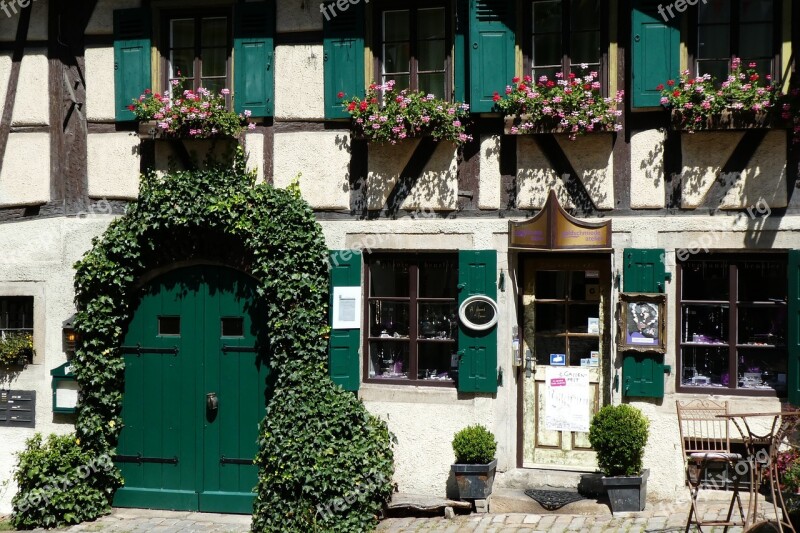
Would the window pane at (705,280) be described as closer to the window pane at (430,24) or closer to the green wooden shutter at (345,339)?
the green wooden shutter at (345,339)

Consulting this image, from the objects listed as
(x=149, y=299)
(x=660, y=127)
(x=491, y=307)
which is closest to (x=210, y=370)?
(x=149, y=299)

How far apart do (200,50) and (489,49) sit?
285cm

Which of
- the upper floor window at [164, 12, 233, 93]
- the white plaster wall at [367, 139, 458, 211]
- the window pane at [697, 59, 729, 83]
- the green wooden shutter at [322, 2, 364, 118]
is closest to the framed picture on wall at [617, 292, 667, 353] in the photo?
the white plaster wall at [367, 139, 458, 211]

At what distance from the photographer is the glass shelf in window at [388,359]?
9016mm

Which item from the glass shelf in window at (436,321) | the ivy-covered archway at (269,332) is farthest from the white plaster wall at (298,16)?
the glass shelf in window at (436,321)

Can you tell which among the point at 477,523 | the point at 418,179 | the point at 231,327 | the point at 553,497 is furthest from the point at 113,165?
the point at 553,497

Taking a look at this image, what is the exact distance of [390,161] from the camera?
29.0ft

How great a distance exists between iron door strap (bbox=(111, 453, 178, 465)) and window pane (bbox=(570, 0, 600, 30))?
546 cm

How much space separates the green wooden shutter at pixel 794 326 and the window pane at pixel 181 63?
227 inches

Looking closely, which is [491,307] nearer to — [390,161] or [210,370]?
[390,161]

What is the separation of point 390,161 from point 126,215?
2.56 metres

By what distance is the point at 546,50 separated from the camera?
8656mm

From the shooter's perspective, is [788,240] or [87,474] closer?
[788,240]

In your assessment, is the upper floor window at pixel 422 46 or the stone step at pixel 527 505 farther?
the upper floor window at pixel 422 46
